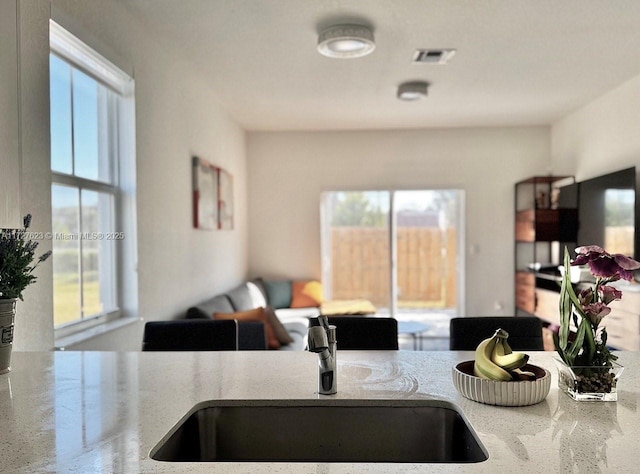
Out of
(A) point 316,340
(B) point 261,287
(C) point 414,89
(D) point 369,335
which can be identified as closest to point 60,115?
(D) point 369,335

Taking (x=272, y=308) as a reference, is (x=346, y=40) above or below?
above

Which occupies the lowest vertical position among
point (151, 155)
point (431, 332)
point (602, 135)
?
point (431, 332)

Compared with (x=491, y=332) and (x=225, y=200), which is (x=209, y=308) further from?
(x=491, y=332)

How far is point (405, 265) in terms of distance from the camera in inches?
260

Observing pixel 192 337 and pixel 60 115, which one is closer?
pixel 192 337

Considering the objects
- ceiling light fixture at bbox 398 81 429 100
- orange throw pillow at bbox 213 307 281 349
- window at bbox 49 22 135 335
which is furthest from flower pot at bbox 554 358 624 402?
ceiling light fixture at bbox 398 81 429 100

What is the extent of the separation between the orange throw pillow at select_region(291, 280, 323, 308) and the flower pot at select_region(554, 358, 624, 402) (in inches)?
194

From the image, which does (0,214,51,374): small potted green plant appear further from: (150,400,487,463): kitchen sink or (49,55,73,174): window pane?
(49,55,73,174): window pane

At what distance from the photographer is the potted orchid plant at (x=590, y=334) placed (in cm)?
132

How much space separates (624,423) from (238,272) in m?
5.05

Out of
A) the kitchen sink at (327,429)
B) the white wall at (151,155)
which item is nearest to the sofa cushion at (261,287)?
the white wall at (151,155)

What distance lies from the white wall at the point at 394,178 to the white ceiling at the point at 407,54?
0.72 meters

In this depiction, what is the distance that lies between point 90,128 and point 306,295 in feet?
12.5

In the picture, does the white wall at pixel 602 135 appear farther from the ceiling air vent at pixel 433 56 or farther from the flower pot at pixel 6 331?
the flower pot at pixel 6 331
